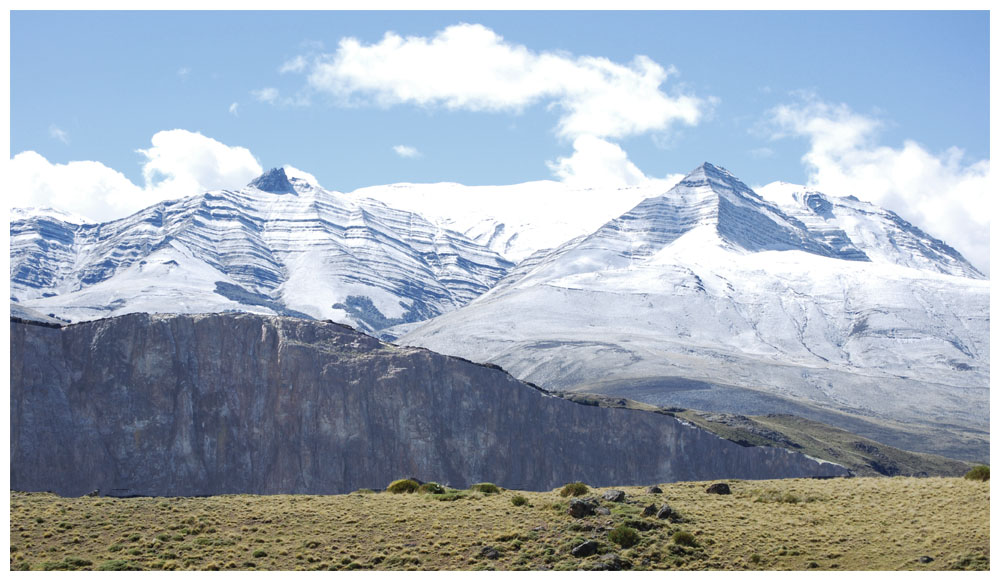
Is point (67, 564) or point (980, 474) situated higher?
point (980, 474)

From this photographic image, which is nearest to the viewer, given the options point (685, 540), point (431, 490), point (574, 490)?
point (685, 540)

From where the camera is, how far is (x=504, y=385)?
18525 centimetres

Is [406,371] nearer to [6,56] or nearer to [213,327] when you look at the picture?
[213,327]

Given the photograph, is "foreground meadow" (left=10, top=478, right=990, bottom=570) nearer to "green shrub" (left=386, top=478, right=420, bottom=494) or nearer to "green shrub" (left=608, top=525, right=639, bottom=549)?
"green shrub" (left=608, top=525, right=639, bottom=549)

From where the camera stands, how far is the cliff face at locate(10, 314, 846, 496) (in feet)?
516

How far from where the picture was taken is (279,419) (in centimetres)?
17312

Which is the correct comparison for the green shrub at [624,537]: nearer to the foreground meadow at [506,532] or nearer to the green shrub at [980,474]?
the foreground meadow at [506,532]

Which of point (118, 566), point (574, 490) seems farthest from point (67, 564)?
point (574, 490)

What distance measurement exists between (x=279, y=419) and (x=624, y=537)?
112762mm

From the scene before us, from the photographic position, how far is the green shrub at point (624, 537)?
66.8 meters

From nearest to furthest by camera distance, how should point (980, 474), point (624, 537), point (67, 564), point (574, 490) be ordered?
point (67, 564), point (624, 537), point (574, 490), point (980, 474)

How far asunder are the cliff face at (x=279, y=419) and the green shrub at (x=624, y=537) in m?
101

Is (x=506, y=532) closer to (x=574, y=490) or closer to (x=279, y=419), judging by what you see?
(x=574, y=490)

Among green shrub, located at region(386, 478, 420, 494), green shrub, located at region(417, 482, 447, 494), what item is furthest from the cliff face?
green shrub, located at region(417, 482, 447, 494)
